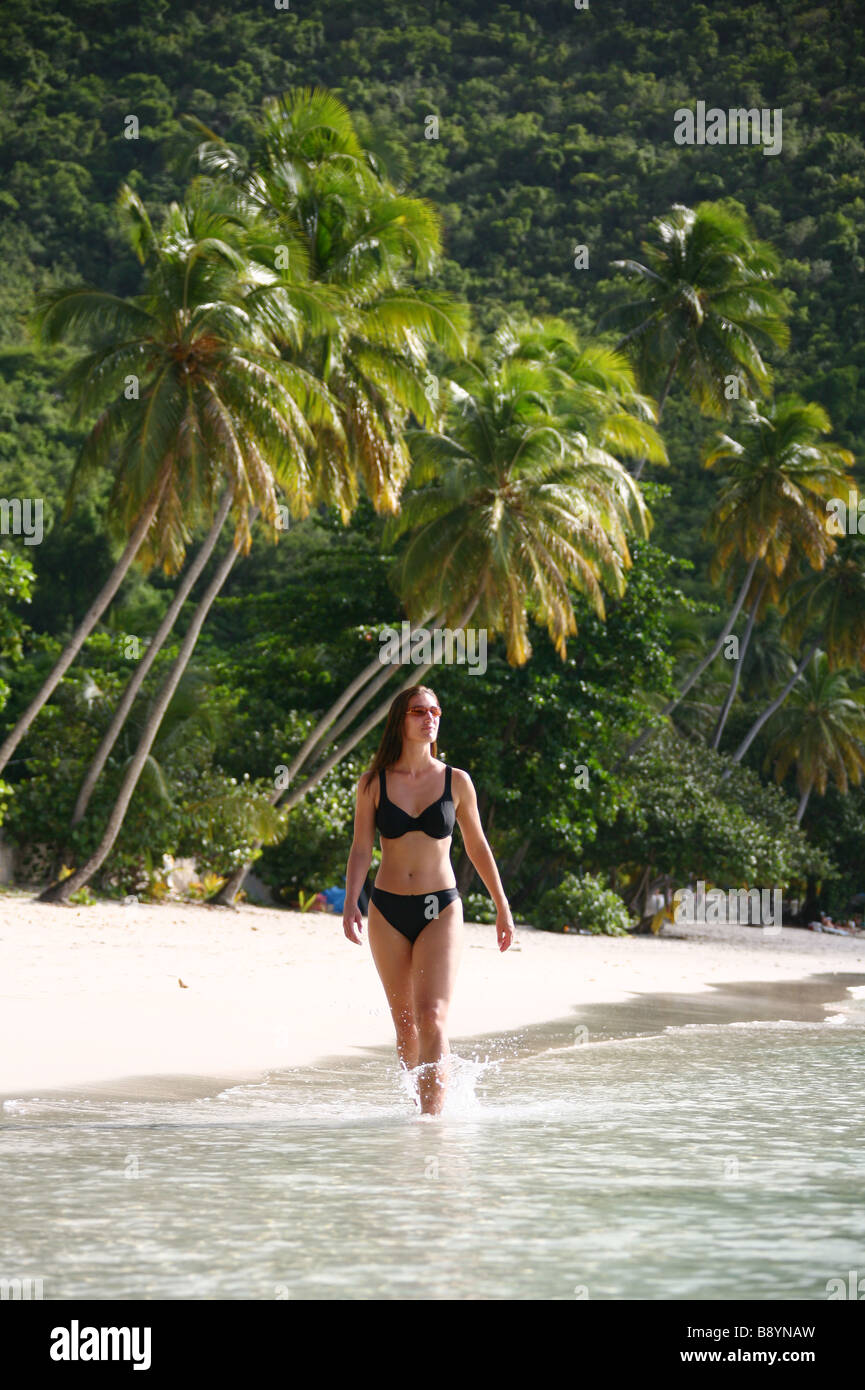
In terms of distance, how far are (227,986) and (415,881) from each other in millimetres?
5694

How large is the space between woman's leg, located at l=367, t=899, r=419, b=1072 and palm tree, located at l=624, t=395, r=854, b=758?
24.9 metres

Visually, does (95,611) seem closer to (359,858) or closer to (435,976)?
(359,858)

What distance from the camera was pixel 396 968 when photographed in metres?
6.18

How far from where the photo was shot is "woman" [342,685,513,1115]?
610 cm

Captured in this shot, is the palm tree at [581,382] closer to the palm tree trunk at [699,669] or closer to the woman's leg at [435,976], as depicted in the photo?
the palm tree trunk at [699,669]

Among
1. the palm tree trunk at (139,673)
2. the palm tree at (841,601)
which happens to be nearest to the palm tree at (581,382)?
the palm tree trunk at (139,673)

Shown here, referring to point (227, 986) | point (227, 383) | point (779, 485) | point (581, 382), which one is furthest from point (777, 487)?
point (227, 986)

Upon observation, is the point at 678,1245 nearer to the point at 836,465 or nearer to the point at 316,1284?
the point at 316,1284

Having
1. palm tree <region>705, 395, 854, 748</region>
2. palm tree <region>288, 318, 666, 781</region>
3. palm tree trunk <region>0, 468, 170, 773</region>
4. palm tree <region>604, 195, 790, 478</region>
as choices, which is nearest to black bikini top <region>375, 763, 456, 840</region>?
palm tree trunk <region>0, 468, 170, 773</region>

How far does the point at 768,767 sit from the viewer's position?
43812 mm

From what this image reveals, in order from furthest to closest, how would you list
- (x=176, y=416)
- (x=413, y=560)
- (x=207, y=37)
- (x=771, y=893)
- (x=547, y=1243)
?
(x=207, y=37)
(x=771, y=893)
(x=413, y=560)
(x=176, y=416)
(x=547, y=1243)

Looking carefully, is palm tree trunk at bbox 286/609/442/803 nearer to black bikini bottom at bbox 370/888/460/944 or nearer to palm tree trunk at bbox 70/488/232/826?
palm tree trunk at bbox 70/488/232/826

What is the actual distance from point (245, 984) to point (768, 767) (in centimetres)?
3411
